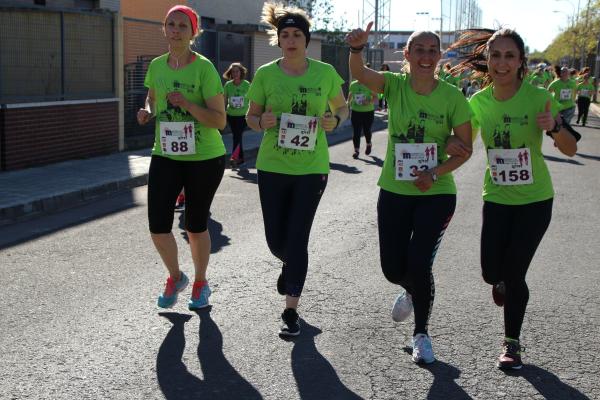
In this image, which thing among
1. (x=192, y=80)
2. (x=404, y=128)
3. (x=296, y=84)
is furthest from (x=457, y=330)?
(x=192, y=80)

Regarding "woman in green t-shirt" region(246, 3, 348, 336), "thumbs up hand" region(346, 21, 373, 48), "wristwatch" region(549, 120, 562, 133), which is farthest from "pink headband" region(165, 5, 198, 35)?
"wristwatch" region(549, 120, 562, 133)

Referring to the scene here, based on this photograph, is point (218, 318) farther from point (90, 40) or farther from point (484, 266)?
point (90, 40)

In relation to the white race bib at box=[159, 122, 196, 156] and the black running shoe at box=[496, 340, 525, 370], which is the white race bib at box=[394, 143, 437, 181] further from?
the white race bib at box=[159, 122, 196, 156]

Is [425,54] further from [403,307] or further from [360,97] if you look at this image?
[360,97]

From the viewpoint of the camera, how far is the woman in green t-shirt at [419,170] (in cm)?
476

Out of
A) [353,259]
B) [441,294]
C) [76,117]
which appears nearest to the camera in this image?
[441,294]

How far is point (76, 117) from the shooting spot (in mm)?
14430

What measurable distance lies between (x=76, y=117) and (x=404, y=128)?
10.6m

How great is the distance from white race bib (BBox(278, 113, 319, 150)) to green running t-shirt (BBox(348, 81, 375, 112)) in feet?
37.0

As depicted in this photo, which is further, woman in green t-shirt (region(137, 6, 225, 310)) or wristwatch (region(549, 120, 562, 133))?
woman in green t-shirt (region(137, 6, 225, 310))

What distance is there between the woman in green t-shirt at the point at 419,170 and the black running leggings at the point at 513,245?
0.25 m

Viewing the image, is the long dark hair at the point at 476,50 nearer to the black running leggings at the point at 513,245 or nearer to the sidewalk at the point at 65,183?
the black running leggings at the point at 513,245

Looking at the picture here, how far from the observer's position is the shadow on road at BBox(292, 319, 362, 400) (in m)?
4.30

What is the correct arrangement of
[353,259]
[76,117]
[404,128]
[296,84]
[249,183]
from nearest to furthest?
1. [404,128]
2. [296,84]
3. [353,259]
4. [249,183]
5. [76,117]
